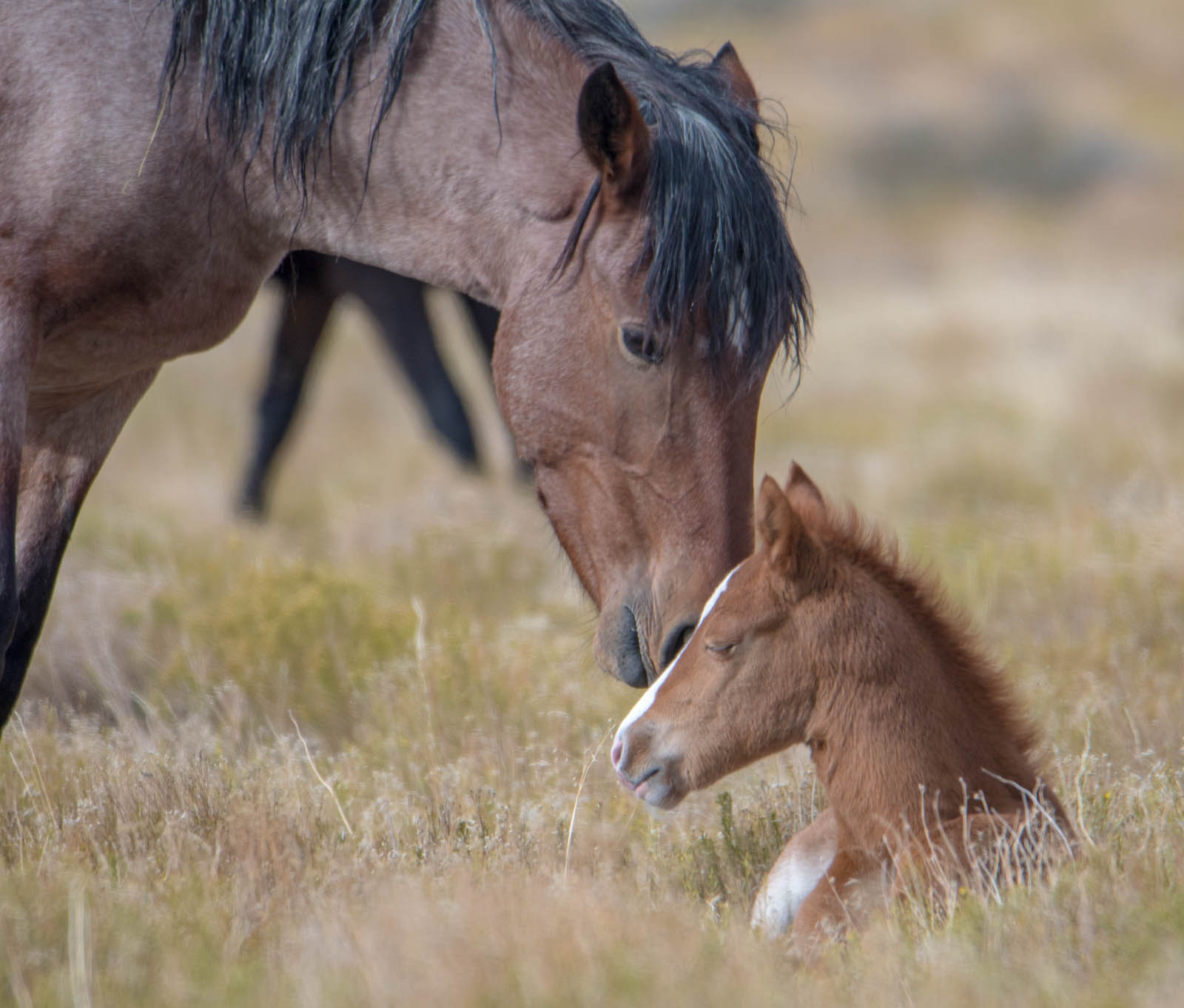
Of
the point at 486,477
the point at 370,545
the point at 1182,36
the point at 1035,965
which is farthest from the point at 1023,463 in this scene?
the point at 1182,36

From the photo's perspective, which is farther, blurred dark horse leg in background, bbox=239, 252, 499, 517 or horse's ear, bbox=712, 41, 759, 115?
blurred dark horse leg in background, bbox=239, 252, 499, 517

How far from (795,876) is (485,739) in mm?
1224

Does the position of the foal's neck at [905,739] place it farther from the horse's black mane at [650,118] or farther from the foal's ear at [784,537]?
the horse's black mane at [650,118]

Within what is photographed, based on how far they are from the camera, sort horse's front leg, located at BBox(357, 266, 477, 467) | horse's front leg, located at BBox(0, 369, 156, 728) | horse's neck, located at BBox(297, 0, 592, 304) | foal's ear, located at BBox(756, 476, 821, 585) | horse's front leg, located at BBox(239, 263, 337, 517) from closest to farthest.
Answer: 1. foal's ear, located at BBox(756, 476, 821, 585)
2. horse's neck, located at BBox(297, 0, 592, 304)
3. horse's front leg, located at BBox(0, 369, 156, 728)
4. horse's front leg, located at BBox(357, 266, 477, 467)
5. horse's front leg, located at BBox(239, 263, 337, 517)

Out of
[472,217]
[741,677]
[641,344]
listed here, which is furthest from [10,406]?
[741,677]

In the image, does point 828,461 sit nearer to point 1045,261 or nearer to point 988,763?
point 988,763

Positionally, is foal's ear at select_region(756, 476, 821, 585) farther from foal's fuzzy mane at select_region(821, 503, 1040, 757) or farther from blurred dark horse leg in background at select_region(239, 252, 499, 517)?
blurred dark horse leg in background at select_region(239, 252, 499, 517)

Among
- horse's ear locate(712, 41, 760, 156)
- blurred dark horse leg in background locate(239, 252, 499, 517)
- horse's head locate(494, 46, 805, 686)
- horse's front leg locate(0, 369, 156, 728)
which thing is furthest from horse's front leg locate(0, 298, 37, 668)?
blurred dark horse leg in background locate(239, 252, 499, 517)

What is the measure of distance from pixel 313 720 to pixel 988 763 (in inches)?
85.6

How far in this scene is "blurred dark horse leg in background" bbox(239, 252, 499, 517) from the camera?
6012 mm

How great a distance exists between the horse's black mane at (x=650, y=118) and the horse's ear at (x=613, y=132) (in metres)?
0.04

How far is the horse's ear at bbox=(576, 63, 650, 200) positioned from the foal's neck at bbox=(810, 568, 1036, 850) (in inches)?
38.5

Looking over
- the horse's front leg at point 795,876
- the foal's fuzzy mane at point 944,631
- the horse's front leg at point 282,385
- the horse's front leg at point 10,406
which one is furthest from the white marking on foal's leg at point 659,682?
the horse's front leg at point 282,385

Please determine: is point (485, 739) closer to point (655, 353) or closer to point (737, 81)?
point (655, 353)
